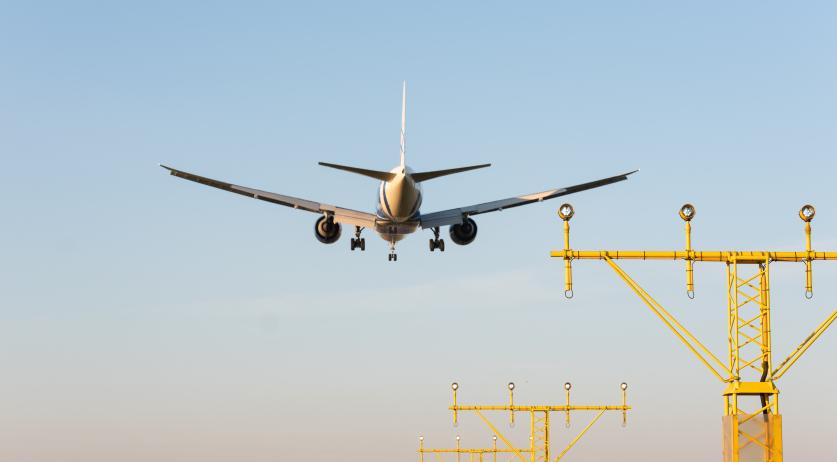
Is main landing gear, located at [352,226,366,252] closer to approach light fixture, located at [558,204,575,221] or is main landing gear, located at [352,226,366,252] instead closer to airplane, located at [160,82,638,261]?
airplane, located at [160,82,638,261]

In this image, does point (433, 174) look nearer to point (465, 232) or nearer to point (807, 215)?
point (465, 232)

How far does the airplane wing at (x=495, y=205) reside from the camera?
3816 inches

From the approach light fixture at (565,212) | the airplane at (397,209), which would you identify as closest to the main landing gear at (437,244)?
the airplane at (397,209)

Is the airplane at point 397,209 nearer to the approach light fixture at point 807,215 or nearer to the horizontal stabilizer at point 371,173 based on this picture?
the horizontal stabilizer at point 371,173

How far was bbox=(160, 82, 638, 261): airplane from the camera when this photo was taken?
88.3 metres

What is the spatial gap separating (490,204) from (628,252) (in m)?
55.8

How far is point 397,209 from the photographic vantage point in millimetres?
90438

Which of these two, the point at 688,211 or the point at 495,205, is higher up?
the point at 495,205

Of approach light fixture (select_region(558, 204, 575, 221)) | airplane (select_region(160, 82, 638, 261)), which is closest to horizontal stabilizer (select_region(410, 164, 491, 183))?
airplane (select_region(160, 82, 638, 261))

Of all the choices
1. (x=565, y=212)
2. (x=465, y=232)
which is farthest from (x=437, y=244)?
(x=565, y=212)

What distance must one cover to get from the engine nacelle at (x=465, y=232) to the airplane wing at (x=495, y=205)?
0.39 metres

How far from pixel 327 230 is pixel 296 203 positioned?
5019 millimetres

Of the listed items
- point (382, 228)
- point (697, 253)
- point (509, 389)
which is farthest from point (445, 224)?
point (697, 253)

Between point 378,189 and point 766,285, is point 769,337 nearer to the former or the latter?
point 766,285
